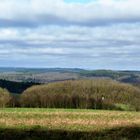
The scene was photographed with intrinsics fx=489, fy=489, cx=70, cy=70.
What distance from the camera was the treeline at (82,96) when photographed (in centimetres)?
6381

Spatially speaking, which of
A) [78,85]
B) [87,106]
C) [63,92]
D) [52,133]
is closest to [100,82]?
[78,85]

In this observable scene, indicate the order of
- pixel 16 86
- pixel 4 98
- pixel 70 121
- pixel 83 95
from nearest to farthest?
pixel 70 121 → pixel 4 98 → pixel 83 95 → pixel 16 86

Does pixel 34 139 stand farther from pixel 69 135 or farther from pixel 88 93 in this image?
pixel 88 93

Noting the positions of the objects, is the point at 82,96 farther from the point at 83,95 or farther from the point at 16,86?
the point at 16,86

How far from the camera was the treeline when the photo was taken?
6381 cm

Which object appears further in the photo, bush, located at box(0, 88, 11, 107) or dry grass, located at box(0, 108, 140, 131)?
bush, located at box(0, 88, 11, 107)

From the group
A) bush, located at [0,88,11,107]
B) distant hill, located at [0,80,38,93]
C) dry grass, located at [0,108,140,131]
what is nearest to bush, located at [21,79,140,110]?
bush, located at [0,88,11,107]

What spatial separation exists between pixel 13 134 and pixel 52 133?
1439mm

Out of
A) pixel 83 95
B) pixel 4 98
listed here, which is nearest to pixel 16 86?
pixel 83 95

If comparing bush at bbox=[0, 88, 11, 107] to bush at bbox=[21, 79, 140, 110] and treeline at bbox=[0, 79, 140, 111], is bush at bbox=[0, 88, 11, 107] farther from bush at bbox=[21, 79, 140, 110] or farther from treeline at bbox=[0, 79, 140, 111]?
bush at bbox=[21, 79, 140, 110]

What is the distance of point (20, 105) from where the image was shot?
63750mm

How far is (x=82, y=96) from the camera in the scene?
221ft

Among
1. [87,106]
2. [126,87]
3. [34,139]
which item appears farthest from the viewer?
[126,87]

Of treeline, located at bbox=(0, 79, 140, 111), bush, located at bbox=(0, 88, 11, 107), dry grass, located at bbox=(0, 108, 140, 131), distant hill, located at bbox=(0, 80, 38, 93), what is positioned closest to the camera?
dry grass, located at bbox=(0, 108, 140, 131)
